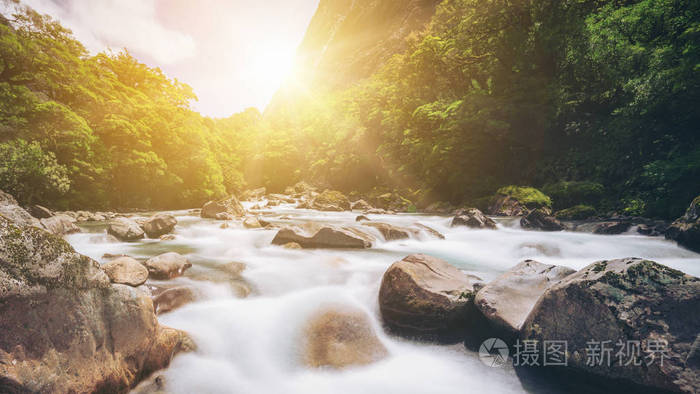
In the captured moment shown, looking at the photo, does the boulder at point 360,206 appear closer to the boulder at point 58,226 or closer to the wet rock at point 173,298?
the boulder at point 58,226

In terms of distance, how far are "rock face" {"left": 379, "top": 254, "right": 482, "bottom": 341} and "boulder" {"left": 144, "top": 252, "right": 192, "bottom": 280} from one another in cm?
419

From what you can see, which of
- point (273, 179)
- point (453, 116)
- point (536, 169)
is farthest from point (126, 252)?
point (273, 179)

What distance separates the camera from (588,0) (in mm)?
16141

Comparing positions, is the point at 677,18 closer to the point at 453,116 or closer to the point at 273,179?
the point at 453,116

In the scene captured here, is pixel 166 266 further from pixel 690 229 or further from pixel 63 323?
pixel 690 229

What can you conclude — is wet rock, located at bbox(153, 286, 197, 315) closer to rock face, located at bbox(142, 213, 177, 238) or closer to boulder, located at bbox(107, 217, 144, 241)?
boulder, located at bbox(107, 217, 144, 241)

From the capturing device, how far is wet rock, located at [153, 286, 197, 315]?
4.17 metres

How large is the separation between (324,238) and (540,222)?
9.11 metres

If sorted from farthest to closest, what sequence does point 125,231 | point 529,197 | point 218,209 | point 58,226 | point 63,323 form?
point 218,209 < point 529,197 < point 58,226 < point 125,231 < point 63,323

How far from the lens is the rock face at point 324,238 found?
26.5ft

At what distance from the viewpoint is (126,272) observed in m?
4.50

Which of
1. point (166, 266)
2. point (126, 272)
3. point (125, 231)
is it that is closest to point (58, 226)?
point (125, 231)

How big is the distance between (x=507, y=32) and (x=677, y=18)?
28.1ft

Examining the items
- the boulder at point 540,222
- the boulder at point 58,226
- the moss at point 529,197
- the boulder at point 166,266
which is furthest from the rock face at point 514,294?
the boulder at point 58,226
